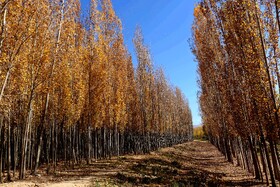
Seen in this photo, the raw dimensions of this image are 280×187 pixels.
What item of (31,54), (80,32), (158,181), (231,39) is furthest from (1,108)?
(80,32)

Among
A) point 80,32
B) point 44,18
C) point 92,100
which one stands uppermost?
point 80,32

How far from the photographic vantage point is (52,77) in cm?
1552

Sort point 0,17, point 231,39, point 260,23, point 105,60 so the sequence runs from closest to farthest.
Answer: point 0,17
point 260,23
point 231,39
point 105,60

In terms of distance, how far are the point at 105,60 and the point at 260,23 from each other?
1475 cm

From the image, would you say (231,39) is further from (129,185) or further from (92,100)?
→ (92,100)

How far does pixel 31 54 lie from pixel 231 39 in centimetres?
1150

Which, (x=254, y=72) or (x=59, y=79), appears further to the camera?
(x=59, y=79)

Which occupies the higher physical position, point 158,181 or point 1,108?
point 1,108

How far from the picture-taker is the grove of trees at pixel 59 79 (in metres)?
11.8

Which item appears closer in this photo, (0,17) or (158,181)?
(0,17)

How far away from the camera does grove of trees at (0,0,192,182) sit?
466 inches

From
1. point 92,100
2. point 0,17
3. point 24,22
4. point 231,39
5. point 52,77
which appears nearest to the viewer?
point 0,17

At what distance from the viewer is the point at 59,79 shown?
17.5m

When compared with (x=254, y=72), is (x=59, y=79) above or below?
above
